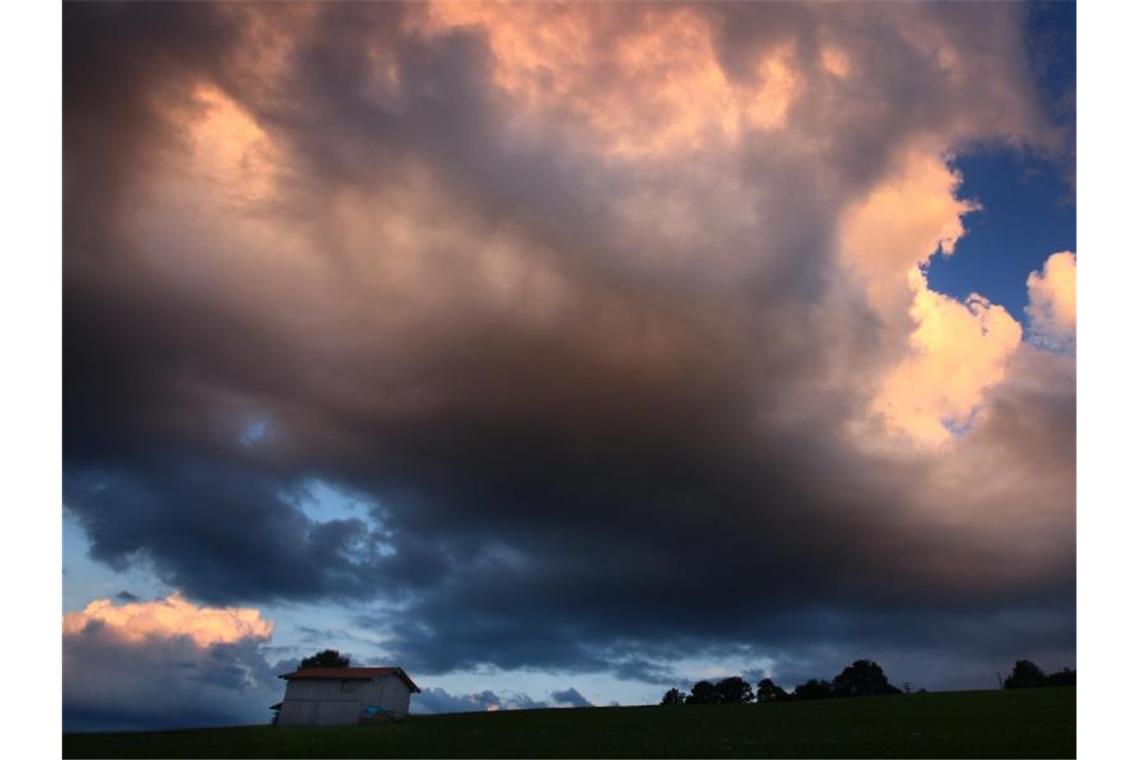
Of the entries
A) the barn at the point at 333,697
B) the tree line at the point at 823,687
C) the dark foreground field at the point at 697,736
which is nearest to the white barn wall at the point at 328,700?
the barn at the point at 333,697

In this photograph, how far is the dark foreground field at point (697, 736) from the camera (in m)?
53.9

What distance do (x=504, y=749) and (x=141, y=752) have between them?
25.9 meters

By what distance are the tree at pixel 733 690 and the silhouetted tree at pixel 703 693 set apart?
1.13 meters

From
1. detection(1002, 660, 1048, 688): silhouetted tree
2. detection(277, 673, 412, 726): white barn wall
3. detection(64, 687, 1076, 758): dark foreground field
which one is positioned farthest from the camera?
detection(1002, 660, 1048, 688): silhouetted tree

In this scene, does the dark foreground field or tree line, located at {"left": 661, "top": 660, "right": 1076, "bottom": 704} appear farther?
tree line, located at {"left": 661, "top": 660, "right": 1076, "bottom": 704}

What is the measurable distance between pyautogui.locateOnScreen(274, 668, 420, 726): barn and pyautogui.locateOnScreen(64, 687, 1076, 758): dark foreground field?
14.7 ft

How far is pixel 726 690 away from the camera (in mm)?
181500

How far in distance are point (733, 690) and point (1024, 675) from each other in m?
57.1

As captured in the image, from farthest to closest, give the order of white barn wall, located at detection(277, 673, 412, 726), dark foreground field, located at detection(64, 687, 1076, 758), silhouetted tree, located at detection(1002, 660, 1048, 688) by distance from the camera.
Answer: silhouetted tree, located at detection(1002, 660, 1048, 688) < white barn wall, located at detection(277, 673, 412, 726) < dark foreground field, located at detection(64, 687, 1076, 758)

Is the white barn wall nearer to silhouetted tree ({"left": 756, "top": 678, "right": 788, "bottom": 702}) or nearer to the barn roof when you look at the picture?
the barn roof

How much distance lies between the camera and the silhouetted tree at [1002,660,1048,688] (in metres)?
156

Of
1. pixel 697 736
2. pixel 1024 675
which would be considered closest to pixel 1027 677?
pixel 1024 675

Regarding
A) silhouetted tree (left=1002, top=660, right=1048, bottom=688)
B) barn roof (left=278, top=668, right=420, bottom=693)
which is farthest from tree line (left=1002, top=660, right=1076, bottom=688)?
barn roof (left=278, top=668, right=420, bottom=693)
